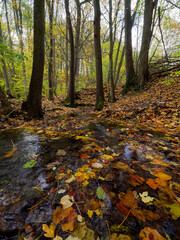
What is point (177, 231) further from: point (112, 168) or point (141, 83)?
point (141, 83)

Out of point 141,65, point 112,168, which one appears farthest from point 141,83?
point 112,168

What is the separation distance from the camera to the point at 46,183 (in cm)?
110

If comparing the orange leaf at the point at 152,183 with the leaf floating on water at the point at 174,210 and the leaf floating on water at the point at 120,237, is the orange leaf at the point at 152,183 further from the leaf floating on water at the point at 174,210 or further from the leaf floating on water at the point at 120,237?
the leaf floating on water at the point at 120,237

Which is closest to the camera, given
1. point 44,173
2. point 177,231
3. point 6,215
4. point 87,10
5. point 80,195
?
point 177,231

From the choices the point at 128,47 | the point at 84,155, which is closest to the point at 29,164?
the point at 84,155

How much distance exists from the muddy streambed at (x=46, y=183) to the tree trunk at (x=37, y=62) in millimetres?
2924

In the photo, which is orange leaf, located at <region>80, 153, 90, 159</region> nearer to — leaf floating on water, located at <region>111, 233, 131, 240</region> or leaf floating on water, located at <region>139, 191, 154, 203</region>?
leaf floating on water, located at <region>139, 191, 154, 203</region>

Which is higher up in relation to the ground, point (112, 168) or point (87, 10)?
point (87, 10)

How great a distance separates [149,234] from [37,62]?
526 cm

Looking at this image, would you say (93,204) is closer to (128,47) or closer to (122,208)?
(122,208)

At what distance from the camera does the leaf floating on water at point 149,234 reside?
671 millimetres

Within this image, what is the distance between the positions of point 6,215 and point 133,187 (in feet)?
3.34

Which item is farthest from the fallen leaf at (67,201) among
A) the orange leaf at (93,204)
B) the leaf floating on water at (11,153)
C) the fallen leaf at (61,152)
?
the leaf floating on water at (11,153)

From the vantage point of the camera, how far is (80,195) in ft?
3.14
